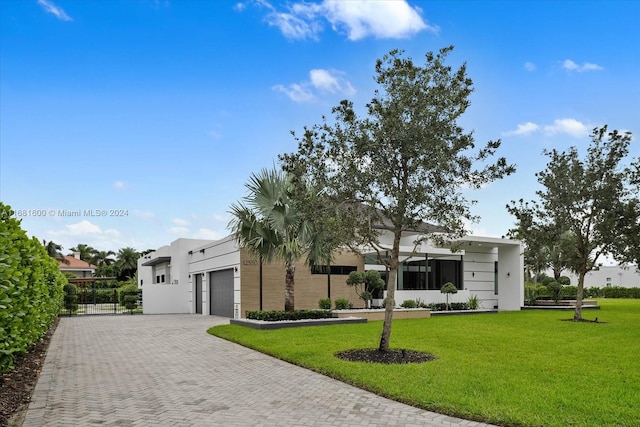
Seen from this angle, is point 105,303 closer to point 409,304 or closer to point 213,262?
point 213,262

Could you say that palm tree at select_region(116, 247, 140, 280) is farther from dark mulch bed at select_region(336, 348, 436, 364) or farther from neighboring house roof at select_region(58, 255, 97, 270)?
dark mulch bed at select_region(336, 348, 436, 364)

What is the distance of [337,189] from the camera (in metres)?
11.9

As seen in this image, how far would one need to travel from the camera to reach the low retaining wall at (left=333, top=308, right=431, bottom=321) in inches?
900

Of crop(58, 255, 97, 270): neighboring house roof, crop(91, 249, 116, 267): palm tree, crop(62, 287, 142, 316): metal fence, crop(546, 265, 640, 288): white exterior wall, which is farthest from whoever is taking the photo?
crop(91, 249, 116, 267): palm tree

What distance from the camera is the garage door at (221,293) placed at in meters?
27.1

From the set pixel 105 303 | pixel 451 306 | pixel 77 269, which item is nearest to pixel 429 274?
pixel 451 306

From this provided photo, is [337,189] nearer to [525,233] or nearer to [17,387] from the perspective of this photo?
[17,387]

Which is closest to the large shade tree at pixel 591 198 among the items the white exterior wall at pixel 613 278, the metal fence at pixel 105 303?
the metal fence at pixel 105 303

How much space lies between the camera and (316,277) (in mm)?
26859

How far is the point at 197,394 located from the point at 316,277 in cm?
1842

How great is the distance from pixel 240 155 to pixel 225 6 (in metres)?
5.22

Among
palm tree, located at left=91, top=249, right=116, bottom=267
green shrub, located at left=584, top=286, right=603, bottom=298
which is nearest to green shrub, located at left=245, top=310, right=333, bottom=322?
green shrub, located at left=584, top=286, right=603, bottom=298

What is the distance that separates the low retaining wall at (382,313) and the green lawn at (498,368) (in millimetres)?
3589

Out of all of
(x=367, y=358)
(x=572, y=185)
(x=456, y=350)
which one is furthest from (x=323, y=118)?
(x=572, y=185)
